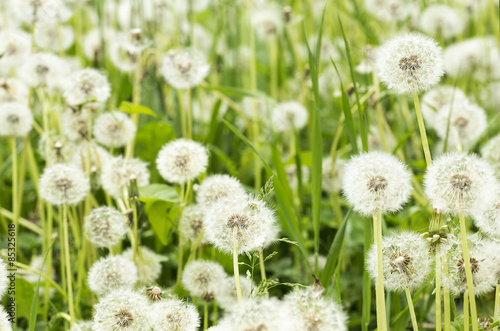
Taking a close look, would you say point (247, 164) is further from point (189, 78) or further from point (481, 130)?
point (481, 130)

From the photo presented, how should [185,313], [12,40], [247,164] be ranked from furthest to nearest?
[247,164]
[12,40]
[185,313]

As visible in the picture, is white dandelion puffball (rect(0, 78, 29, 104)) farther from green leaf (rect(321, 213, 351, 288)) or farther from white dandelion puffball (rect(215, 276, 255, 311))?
green leaf (rect(321, 213, 351, 288))

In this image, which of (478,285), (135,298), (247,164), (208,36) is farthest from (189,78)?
(208,36)

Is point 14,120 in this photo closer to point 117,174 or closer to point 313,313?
point 117,174

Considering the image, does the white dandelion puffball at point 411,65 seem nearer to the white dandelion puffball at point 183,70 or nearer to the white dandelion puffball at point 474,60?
the white dandelion puffball at point 183,70

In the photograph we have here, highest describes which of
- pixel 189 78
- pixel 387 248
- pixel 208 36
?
pixel 208 36

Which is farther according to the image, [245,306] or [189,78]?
[189,78]
